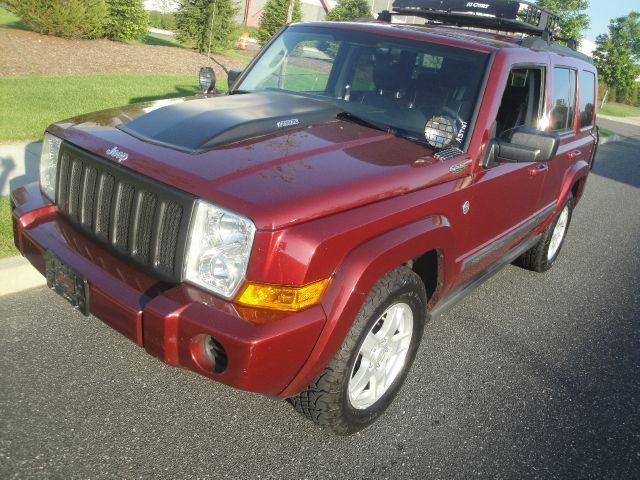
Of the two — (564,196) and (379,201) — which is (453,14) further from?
(379,201)

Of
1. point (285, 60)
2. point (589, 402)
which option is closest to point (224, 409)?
point (589, 402)

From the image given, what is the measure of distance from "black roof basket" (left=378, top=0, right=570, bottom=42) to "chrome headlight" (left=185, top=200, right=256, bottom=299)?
3194 mm

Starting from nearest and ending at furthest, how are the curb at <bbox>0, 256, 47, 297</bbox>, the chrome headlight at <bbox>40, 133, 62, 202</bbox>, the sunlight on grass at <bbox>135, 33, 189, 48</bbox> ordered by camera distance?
the chrome headlight at <bbox>40, 133, 62, 202</bbox> < the curb at <bbox>0, 256, 47, 297</bbox> < the sunlight on grass at <bbox>135, 33, 189, 48</bbox>

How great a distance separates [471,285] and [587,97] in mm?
2677

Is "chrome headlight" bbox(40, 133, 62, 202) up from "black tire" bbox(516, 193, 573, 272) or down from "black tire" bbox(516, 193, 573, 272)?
up

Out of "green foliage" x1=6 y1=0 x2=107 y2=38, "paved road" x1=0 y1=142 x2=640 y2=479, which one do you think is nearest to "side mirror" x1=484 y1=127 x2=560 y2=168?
"paved road" x1=0 y1=142 x2=640 y2=479

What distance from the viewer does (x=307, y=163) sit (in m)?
2.51

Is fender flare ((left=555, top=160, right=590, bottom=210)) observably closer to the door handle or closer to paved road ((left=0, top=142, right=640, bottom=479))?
the door handle

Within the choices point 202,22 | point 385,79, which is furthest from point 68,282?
point 202,22

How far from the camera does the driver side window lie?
3502mm

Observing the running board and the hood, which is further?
the running board

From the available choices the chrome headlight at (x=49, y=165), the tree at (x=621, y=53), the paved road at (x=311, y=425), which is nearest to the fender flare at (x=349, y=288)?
the paved road at (x=311, y=425)

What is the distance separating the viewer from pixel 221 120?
2797 mm

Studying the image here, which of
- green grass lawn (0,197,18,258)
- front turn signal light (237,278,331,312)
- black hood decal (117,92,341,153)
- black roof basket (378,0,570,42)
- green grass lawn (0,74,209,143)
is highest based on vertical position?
black roof basket (378,0,570,42)
